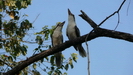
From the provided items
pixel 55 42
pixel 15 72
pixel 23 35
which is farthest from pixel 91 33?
pixel 23 35

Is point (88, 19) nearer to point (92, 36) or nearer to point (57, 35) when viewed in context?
point (92, 36)

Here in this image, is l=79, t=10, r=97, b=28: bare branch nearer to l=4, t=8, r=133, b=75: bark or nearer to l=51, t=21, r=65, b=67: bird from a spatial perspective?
l=4, t=8, r=133, b=75: bark

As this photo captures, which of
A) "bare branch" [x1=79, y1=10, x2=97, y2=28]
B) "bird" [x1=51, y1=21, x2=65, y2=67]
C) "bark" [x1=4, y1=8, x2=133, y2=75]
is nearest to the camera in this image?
"bark" [x1=4, y1=8, x2=133, y2=75]

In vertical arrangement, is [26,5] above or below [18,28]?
above

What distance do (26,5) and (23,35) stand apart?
0.76 meters

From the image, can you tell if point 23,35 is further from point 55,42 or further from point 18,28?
point 55,42

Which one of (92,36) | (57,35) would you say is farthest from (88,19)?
(57,35)

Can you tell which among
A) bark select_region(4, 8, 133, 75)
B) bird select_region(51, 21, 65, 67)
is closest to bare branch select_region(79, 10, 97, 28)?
bark select_region(4, 8, 133, 75)

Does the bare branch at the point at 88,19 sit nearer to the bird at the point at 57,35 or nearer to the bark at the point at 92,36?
the bark at the point at 92,36

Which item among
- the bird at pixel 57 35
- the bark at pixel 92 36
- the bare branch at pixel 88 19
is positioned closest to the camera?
the bark at pixel 92 36

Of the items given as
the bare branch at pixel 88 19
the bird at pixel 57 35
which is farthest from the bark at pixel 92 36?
the bird at pixel 57 35

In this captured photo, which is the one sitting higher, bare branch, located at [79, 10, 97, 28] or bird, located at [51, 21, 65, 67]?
bare branch, located at [79, 10, 97, 28]

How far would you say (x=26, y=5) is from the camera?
6.02 metres

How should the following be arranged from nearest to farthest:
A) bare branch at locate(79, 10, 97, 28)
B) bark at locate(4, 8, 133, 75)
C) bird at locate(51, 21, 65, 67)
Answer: bark at locate(4, 8, 133, 75) < bare branch at locate(79, 10, 97, 28) < bird at locate(51, 21, 65, 67)
